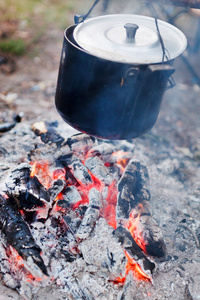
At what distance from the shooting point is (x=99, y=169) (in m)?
2.32

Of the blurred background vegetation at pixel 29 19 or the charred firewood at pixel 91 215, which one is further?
the blurred background vegetation at pixel 29 19

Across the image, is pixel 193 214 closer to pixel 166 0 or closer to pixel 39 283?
pixel 39 283

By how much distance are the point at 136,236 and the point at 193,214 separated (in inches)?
24.8

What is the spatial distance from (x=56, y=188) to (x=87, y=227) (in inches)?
15.0

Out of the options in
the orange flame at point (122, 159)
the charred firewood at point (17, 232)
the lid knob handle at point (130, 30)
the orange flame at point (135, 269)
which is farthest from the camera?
the orange flame at point (122, 159)

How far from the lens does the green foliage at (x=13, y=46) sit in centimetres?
462

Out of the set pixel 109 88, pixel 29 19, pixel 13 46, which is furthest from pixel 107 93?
pixel 29 19

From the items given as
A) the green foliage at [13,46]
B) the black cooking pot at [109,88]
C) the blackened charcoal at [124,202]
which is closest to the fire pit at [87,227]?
the blackened charcoal at [124,202]

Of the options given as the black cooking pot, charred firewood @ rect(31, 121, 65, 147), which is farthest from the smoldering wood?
charred firewood @ rect(31, 121, 65, 147)

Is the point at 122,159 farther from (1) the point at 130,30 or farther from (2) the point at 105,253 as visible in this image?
(1) the point at 130,30

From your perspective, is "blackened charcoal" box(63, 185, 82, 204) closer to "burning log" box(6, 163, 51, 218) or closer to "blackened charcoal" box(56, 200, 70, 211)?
"blackened charcoal" box(56, 200, 70, 211)

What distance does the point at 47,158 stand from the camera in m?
2.38

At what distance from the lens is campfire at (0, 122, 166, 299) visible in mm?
1834

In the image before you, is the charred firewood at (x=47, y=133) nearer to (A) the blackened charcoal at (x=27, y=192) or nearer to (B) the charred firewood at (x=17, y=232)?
(A) the blackened charcoal at (x=27, y=192)
